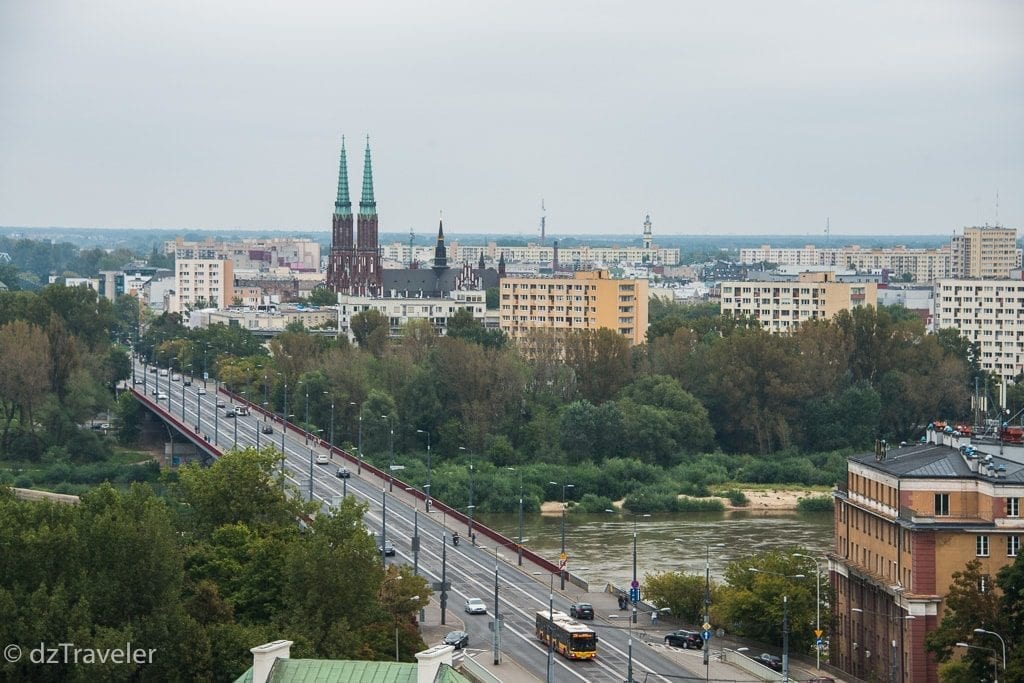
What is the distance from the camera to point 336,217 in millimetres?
176250

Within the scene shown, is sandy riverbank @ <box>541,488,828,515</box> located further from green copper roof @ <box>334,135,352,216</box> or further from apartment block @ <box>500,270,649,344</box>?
green copper roof @ <box>334,135,352,216</box>

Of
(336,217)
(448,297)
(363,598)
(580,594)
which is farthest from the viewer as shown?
(336,217)

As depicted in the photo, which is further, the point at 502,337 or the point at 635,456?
the point at 502,337

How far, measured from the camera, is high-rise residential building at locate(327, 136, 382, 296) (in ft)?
557

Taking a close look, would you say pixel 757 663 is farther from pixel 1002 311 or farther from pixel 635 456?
pixel 1002 311

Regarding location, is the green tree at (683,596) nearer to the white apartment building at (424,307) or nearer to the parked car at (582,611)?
the parked car at (582,611)

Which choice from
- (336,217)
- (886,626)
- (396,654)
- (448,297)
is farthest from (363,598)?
(336,217)

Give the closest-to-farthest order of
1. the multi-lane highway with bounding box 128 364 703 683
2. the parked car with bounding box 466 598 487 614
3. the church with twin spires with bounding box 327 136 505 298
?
the multi-lane highway with bounding box 128 364 703 683, the parked car with bounding box 466 598 487 614, the church with twin spires with bounding box 327 136 505 298

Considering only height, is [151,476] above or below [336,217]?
below

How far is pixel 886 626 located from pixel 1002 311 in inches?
3299

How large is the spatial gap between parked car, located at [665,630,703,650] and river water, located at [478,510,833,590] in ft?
33.8

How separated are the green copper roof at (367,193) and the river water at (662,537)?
9189 centimetres

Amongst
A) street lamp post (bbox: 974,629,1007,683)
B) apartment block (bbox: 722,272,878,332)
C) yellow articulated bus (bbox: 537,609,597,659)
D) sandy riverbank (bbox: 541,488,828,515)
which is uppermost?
apartment block (bbox: 722,272,878,332)

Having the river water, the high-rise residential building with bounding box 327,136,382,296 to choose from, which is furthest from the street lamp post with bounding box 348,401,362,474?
the high-rise residential building with bounding box 327,136,382,296
